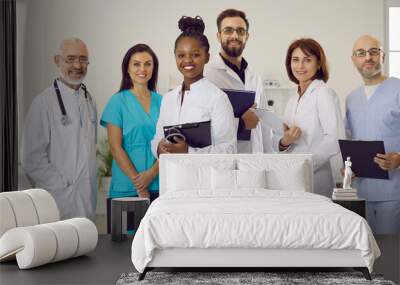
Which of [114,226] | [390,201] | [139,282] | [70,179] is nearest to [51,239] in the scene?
[139,282]

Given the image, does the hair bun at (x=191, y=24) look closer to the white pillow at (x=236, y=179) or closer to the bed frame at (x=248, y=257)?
the white pillow at (x=236, y=179)

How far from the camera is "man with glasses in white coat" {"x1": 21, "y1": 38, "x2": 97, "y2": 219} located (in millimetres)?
8945

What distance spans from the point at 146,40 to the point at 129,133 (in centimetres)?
115

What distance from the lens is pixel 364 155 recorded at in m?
8.67

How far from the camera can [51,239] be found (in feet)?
21.4

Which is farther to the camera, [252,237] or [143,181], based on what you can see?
[143,181]

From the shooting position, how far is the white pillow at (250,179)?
25.7ft

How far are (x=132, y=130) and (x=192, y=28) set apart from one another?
1.43 m

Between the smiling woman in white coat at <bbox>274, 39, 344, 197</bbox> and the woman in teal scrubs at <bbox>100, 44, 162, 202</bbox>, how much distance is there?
1547mm

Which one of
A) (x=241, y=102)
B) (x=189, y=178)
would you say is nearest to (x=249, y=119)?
(x=241, y=102)

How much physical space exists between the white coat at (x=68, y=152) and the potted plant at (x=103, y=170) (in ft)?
0.20

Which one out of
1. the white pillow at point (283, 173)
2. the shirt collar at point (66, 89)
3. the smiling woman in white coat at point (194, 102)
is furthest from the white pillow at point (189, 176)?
the shirt collar at point (66, 89)

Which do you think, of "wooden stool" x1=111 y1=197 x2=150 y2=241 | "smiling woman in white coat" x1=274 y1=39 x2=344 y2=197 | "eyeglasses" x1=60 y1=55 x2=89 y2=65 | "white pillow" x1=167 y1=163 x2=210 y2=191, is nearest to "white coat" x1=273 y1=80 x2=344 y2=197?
"smiling woman in white coat" x1=274 y1=39 x2=344 y2=197

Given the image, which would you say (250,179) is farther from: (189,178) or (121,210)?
(121,210)
